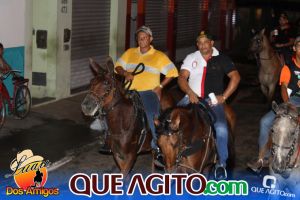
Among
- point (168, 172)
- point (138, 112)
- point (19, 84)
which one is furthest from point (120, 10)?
point (168, 172)

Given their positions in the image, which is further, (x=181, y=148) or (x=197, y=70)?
(x=197, y=70)

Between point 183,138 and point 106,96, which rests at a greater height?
point 106,96

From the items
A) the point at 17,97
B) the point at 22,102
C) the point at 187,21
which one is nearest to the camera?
the point at 17,97

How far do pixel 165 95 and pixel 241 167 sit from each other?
8.10ft

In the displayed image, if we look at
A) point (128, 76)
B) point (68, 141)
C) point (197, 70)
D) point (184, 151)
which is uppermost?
point (197, 70)

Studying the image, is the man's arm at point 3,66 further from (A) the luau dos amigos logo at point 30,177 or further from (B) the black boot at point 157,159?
(B) the black boot at point 157,159

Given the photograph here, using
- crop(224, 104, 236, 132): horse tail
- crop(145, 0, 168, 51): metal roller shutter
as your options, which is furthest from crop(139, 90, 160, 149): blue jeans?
crop(145, 0, 168, 51): metal roller shutter

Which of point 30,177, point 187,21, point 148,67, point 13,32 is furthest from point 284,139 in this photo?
point 187,21

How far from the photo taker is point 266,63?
15039 millimetres

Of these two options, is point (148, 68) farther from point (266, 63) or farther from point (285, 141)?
point (266, 63)

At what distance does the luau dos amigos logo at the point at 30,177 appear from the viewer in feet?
27.6

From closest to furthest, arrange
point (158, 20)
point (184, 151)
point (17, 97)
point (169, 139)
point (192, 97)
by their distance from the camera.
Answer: point (169, 139) → point (184, 151) → point (192, 97) → point (17, 97) → point (158, 20)

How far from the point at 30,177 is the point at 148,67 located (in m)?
2.48

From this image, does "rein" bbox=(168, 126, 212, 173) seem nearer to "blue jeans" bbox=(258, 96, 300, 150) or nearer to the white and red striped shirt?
the white and red striped shirt
